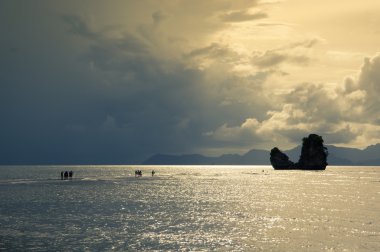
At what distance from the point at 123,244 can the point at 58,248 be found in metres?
6.60

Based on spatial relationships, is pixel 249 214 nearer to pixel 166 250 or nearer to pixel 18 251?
pixel 166 250

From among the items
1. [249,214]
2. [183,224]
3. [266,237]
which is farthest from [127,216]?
[266,237]

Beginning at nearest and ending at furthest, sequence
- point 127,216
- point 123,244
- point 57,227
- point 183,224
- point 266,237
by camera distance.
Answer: point 123,244, point 266,237, point 57,227, point 183,224, point 127,216

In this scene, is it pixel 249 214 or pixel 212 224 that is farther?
pixel 249 214

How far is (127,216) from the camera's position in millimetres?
70688

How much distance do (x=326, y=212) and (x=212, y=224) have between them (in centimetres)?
2632

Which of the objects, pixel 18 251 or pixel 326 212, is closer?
pixel 18 251

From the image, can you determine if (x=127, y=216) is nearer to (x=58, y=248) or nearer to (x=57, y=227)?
(x=57, y=227)

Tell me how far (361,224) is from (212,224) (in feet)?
67.9

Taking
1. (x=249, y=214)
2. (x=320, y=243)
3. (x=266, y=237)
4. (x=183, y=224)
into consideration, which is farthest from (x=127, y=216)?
(x=320, y=243)

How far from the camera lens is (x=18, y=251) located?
42.2 meters

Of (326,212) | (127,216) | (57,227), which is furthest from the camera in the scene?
(326,212)

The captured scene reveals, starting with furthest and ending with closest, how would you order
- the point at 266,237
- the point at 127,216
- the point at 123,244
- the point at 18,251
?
the point at 127,216
the point at 266,237
the point at 123,244
the point at 18,251

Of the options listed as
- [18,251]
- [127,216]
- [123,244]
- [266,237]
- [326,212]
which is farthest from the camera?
[326,212]
